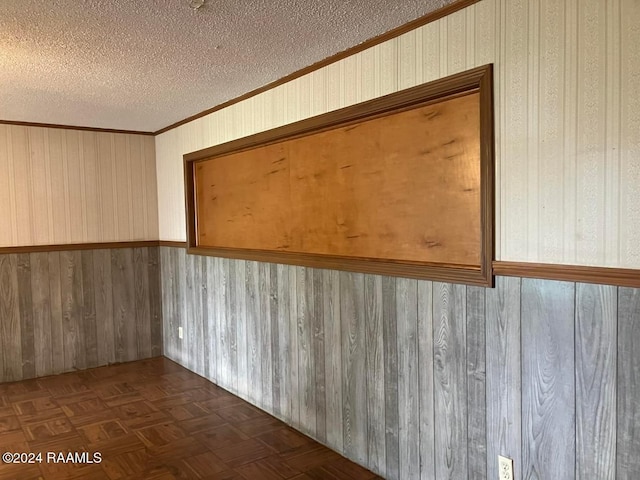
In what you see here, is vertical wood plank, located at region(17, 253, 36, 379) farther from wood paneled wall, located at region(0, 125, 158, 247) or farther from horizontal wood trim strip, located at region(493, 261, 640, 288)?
horizontal wood trim strip, located at region(493, 261, 640, 288)

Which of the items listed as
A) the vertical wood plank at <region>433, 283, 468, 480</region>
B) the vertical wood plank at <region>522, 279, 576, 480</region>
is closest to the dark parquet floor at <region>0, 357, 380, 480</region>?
the vertical wood plank at <region>433, 283, 468, 480</region>

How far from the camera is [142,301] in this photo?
460 centimetres

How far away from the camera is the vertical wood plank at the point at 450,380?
1.99 metres

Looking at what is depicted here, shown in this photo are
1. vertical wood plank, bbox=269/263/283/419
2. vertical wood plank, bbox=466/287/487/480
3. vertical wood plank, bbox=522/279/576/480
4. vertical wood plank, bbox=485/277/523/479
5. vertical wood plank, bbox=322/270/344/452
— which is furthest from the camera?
vertical wood plank, bbox=269/263/283/419

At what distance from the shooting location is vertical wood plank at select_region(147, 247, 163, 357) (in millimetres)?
4637

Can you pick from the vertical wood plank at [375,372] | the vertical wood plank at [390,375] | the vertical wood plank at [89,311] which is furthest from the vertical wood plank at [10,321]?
the vertical wood plank at [390,375]

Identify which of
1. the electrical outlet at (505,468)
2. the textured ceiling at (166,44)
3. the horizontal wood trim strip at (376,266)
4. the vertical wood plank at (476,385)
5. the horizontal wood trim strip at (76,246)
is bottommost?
the electrical outlet at (505,468)

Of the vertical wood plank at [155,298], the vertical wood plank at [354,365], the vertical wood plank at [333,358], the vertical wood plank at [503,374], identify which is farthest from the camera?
the vertical wood plank at [155,298]

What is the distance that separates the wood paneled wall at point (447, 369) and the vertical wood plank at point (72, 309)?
175 centimetres

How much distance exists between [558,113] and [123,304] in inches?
158

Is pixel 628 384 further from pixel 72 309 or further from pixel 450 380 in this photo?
pixel 72 309

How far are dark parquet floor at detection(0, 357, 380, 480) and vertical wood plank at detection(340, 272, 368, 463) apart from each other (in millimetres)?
130

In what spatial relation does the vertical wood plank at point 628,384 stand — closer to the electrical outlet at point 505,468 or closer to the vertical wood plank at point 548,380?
the vertical wood plank at point 548,380

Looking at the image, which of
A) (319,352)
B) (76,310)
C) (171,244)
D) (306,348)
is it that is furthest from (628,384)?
(76,310)
